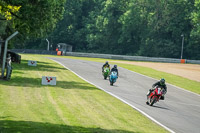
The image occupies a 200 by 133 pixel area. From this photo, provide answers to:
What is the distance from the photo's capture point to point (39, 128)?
10.5m

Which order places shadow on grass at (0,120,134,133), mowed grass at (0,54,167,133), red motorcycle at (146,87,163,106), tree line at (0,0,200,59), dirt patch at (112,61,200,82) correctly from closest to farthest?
shadow on grass at (0,120,134,133), mowed grass at (0,54,167,133), red motorcycle at (146,87,163,106), dirt patch at (112,61,200,82), tree line at (0,0,200,59)

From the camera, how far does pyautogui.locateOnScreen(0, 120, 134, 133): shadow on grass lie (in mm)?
10159

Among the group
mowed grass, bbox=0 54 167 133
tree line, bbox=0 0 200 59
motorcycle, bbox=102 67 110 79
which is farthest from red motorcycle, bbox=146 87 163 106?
tree line, bbox=0 0 200 59

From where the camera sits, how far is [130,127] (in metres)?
12.3

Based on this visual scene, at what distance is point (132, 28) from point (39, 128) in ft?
296

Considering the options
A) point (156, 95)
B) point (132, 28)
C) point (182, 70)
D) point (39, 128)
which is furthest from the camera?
point (132, 28)

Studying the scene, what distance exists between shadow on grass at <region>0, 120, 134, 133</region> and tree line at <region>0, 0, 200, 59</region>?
264 feet

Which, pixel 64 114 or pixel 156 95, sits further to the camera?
pixel 156 95

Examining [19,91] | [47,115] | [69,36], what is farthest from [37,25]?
[69,36]

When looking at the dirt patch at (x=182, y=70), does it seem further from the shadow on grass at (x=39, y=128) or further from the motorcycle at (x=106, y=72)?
the shadow on grass at (x=39, y=128)

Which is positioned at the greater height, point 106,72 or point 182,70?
point 106,72

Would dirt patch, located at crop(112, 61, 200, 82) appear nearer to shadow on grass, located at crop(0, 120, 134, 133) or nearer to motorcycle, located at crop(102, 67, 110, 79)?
motorcycle, located at crop(102, 67, 110, 79)

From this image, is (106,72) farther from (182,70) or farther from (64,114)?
(182,70)


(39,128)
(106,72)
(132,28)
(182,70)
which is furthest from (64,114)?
(132,28)
